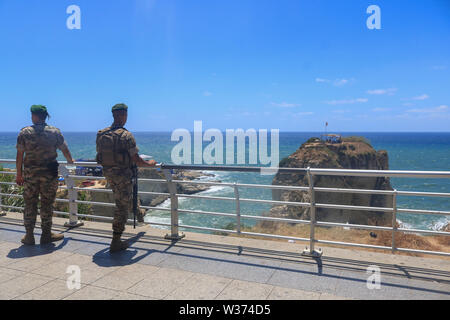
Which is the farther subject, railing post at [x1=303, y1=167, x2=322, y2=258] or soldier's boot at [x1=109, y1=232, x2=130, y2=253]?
soldier's boot at [x1=109, y1=232, x2=130, y2=253]

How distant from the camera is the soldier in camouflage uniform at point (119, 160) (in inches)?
186

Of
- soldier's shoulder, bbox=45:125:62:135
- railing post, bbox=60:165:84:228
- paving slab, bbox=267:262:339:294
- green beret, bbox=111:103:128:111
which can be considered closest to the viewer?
paving slab, bbox=267:262:339:294

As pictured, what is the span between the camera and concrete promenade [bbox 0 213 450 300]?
143 inches

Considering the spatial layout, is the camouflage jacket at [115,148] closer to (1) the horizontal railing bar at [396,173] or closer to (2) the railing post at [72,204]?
(2) the railing post at [72,204]

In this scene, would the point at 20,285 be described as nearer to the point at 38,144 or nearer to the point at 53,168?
the point at 53,168

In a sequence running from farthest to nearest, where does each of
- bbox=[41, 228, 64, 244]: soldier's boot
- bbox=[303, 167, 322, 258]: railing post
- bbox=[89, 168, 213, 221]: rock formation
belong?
bbox=[89, 168, 213, 221]: rock formation < bbox=[41, 228, 64, 244]: soldier's boot < bbox=[303, 167, 322, 258]: railing post

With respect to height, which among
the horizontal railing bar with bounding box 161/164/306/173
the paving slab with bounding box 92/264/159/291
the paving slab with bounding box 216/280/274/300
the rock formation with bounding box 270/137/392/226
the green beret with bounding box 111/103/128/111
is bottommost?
the rock formation with bounding box 270/137/392/226

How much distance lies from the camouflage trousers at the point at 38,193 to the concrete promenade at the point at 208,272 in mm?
425

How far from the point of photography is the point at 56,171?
5.38 metres

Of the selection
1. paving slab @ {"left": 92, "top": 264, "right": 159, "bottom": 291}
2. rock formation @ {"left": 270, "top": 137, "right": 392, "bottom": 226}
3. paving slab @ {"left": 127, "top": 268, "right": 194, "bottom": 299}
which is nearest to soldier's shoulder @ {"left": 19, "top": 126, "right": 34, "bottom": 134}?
paving slab @ {"left": 92, "top": 264, "right": 159, "bottom": 291}

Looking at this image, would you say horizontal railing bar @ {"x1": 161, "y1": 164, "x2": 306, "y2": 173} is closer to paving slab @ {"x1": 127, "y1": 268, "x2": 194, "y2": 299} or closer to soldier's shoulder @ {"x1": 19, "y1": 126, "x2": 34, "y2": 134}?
paving slab @ {"x1": 127, "y1": 268, "x2": 194, "y2": 299}

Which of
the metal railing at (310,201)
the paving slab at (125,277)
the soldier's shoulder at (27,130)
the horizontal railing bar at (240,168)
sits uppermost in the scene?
the soldier's shoulder at (27,130)

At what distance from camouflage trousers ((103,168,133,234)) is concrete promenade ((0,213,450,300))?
1.58 ft

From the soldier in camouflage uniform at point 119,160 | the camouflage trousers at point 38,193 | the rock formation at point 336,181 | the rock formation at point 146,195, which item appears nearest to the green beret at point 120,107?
the soldier in camouflage uniform at point 119,160
